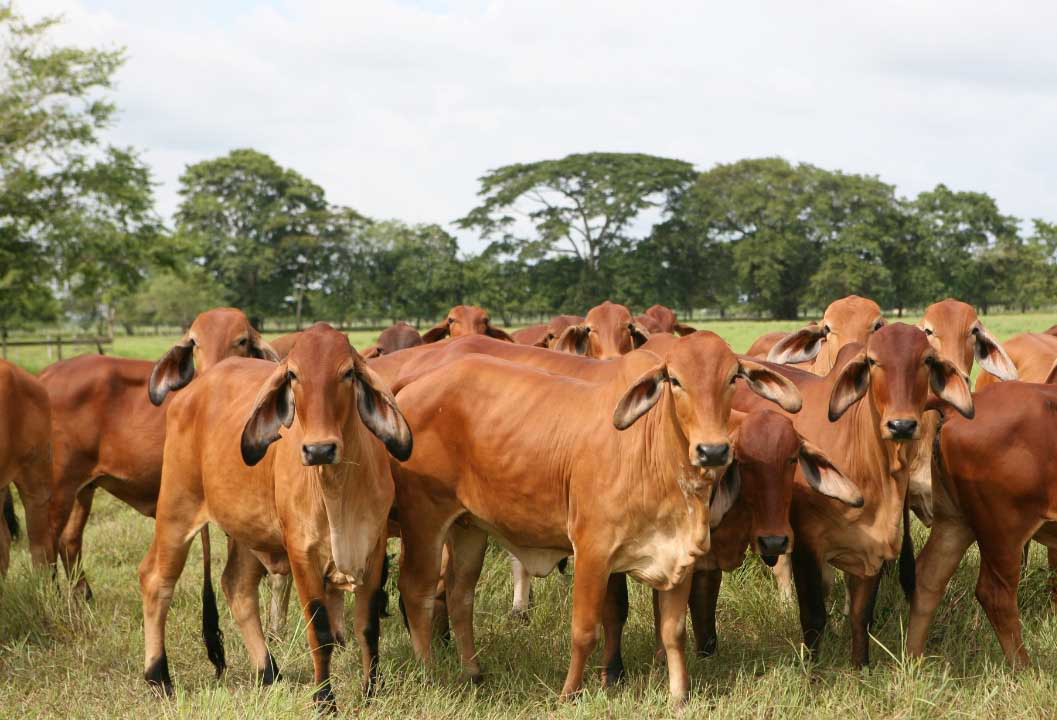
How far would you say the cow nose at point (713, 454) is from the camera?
3.73 meters

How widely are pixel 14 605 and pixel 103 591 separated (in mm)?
725

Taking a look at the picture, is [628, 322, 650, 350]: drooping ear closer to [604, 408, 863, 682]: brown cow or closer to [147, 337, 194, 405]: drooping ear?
[604, 408, 863, 682]: brown cow

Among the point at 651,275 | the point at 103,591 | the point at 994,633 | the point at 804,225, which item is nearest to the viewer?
the point at 994,633

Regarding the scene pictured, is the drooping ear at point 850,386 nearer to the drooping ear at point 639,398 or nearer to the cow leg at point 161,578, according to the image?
the drooping ear at point 639,398

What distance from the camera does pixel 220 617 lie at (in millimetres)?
5746

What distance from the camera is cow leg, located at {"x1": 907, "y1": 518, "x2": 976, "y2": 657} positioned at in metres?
4.75

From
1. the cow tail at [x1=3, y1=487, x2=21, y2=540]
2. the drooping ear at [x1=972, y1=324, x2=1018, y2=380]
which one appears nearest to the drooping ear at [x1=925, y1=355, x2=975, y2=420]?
Answer: the drooping ear at [x1=972, y1=324, x2=1018, y2=380]

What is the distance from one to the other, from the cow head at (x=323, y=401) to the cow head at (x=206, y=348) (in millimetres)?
1910

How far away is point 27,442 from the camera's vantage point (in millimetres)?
5715

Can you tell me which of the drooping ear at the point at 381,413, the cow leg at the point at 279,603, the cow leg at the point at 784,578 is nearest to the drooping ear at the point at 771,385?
the drooping ear at the point at 381,413

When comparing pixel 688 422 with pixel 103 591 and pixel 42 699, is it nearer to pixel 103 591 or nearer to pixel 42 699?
pixel 42 699

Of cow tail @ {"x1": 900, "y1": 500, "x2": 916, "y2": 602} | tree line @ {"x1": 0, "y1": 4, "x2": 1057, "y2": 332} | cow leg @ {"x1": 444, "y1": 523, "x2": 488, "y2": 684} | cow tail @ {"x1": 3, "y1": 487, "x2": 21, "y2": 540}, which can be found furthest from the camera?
tree line @ {"x1": 0, "y1": 4, "x2": 1057, "y2": 332}

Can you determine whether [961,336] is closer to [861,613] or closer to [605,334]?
[861,613]

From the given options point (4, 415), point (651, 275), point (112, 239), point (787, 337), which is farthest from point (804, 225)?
point (4, 415)
